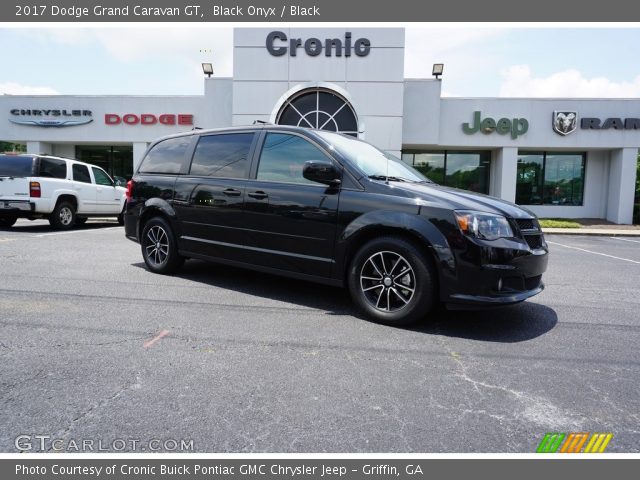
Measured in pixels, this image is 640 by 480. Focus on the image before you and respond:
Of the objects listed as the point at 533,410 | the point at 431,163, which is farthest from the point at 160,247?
the point at 431,163

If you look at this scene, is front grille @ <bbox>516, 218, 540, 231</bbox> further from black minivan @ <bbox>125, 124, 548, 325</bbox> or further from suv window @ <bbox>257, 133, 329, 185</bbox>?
suv window @ <bbox>257, 133, 329, 185</bbox>

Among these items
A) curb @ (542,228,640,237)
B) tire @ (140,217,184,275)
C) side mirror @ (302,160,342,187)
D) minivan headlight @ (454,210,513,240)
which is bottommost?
curb @ (542,228,640,237)

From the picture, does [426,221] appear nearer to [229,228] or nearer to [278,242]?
[278,242]

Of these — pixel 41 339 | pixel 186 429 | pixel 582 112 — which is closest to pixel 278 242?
pixel 41 339

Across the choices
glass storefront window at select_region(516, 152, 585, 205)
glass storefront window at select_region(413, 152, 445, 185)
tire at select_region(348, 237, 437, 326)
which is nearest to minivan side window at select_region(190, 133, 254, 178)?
tire at select_region(348, 237, 437, 326)

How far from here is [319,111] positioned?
17.0 m

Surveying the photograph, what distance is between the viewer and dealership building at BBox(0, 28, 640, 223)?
17219 millimetres

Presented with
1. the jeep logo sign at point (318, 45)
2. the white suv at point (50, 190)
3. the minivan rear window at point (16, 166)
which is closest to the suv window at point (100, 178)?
the white suv at point (50, 190)

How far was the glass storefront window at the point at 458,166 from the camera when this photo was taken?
20969 mm

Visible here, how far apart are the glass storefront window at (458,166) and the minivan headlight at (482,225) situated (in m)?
17.8

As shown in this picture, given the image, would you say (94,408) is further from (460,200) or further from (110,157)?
(110,157)

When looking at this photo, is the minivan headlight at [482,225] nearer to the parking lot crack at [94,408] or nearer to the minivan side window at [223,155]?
the minivan side window at [223,155]

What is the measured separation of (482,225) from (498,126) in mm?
17281

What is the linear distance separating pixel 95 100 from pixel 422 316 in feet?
69.5
